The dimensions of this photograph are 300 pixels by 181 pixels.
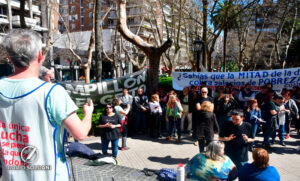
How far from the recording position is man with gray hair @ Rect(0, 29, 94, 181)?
4.37ft

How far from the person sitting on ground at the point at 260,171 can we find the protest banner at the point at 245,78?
6.72m

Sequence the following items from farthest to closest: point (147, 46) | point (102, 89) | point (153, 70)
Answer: point (153, 70) < point (147, 46) < point (102, 89)

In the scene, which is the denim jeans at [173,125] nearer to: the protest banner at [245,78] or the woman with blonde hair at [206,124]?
the woman with blonde hair at [206,124]

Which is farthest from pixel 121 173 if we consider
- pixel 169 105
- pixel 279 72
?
pixel 279 72

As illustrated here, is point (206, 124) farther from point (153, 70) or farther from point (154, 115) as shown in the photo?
point (153, 70)

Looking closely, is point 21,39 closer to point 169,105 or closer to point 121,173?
point 121,173

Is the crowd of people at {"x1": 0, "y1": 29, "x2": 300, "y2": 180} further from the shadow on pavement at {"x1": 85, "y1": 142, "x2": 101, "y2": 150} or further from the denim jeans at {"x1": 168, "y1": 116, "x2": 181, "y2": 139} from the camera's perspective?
the shadow on pavement at {"x1": 85, "y1": 142, "x2": 101, "y2": 150}

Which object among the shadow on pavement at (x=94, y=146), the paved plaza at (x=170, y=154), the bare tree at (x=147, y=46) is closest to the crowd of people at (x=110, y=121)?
the paved plaza at (x=170, y=154)

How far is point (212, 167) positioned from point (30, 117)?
285cm

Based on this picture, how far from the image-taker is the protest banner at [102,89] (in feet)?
28.0

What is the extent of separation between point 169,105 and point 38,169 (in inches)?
260

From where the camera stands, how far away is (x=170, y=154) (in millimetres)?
6582

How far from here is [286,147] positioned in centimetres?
Result: 710

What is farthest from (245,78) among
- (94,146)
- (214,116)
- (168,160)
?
(94,146)
